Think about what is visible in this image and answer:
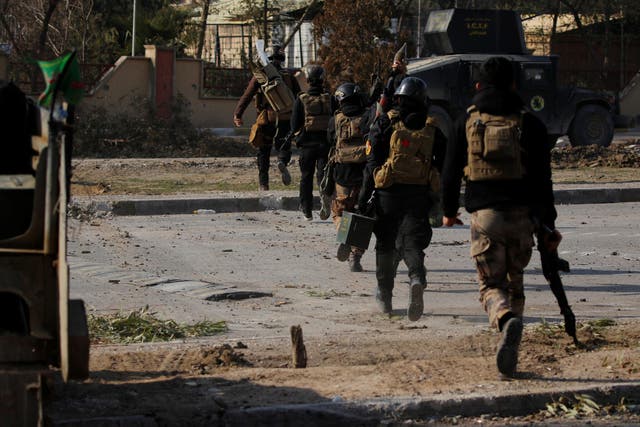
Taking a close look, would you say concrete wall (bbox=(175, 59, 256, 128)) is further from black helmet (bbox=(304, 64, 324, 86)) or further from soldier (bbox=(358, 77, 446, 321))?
soldier (bbox=(358, 77, 446, 321))

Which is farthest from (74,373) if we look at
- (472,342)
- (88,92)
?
(88,92)

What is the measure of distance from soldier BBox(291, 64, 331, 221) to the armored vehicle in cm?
829

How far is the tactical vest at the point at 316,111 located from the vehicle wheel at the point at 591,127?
1143 cm

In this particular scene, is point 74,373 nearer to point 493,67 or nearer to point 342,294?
point 493,67

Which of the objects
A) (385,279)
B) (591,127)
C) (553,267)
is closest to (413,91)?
(385,279)

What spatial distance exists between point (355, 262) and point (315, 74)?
2.22m

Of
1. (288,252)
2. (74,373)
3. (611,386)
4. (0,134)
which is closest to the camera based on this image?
(74,373)

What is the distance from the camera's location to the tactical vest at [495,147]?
6.09m

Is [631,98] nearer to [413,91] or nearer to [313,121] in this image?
[313,121]

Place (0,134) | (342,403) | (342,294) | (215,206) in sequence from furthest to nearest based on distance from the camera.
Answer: (215,206) → (342,294) → (342,403) → (0,134)

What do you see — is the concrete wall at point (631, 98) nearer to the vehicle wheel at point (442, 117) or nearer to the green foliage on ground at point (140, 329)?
the vehicle wheel at point (442, 117)

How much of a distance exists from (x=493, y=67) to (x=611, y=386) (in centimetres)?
175

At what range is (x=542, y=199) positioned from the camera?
623cm

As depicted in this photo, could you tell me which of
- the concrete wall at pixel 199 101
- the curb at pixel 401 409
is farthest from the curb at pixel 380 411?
the concrete wall at pixel 199 101
